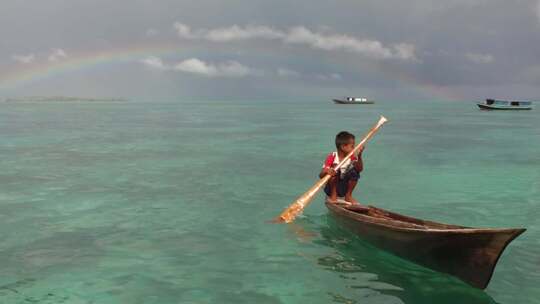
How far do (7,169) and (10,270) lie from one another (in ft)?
47.9

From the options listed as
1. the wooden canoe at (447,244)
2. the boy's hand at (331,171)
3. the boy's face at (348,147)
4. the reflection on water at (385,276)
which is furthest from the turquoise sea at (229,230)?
the boy's face at (348,147)

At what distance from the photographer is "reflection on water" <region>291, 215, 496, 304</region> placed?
756cm

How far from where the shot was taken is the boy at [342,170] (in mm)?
10703

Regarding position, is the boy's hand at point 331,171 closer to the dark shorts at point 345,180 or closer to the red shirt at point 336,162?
the red shirt at point 336,162

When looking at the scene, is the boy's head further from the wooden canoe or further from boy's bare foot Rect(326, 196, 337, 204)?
the wooden canoe

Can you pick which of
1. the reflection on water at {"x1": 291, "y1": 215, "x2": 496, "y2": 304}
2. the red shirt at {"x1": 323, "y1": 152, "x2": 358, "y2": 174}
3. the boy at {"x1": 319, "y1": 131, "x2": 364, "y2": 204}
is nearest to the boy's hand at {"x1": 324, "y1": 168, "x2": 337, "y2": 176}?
the boy at {"x1": 319, "y1": 131, "x2": 364, "y2": 204}

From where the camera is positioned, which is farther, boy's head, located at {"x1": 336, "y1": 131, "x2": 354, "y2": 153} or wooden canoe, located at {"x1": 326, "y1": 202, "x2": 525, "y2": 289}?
boy's head, located at {"x1": 336, "y1": 131, "x2": 354, "y2": 153}

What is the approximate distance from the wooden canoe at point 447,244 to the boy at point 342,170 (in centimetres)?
206

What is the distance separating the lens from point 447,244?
736 cm

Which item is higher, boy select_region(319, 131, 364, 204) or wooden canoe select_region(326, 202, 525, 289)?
boy select_region(319, 131, 364, 204)

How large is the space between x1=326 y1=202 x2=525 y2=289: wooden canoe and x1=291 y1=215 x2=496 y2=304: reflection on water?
324 millimetres

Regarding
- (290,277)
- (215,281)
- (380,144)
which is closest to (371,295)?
(290,277)

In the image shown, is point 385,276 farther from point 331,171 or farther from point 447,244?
point 331,171

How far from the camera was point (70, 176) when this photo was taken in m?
19.9
